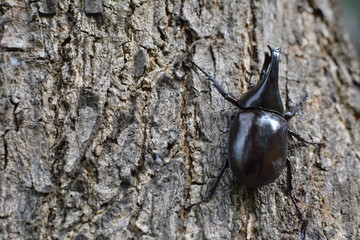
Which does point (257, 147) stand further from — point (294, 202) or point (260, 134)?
point (294, 202)

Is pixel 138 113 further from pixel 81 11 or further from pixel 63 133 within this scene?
pixel 81 11

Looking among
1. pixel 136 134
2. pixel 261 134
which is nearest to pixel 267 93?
pixel 261 134

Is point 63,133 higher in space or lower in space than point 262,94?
lower

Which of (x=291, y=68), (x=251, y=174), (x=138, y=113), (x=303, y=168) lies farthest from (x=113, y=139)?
(x=291, y=68)

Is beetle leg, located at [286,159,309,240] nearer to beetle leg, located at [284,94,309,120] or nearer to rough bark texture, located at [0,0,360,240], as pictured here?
rough bark texture, located at [0,0,360,240]

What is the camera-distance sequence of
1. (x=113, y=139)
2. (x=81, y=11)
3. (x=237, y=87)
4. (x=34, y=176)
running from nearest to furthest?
1. (x=34, y=176)
2. (x=113, y=139)
3. (x=81, y=11)
4. (x=237, y=87)

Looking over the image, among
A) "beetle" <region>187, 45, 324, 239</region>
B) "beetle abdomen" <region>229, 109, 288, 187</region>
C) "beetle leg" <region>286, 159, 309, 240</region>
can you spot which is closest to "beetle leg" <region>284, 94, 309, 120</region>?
"beetle" <region>187, 45, 324, 239</region>

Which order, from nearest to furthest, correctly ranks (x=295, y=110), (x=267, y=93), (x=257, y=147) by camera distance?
1. (x=257, y=147)
2. (x=267, y=93)
3. (x=295, y=110)
